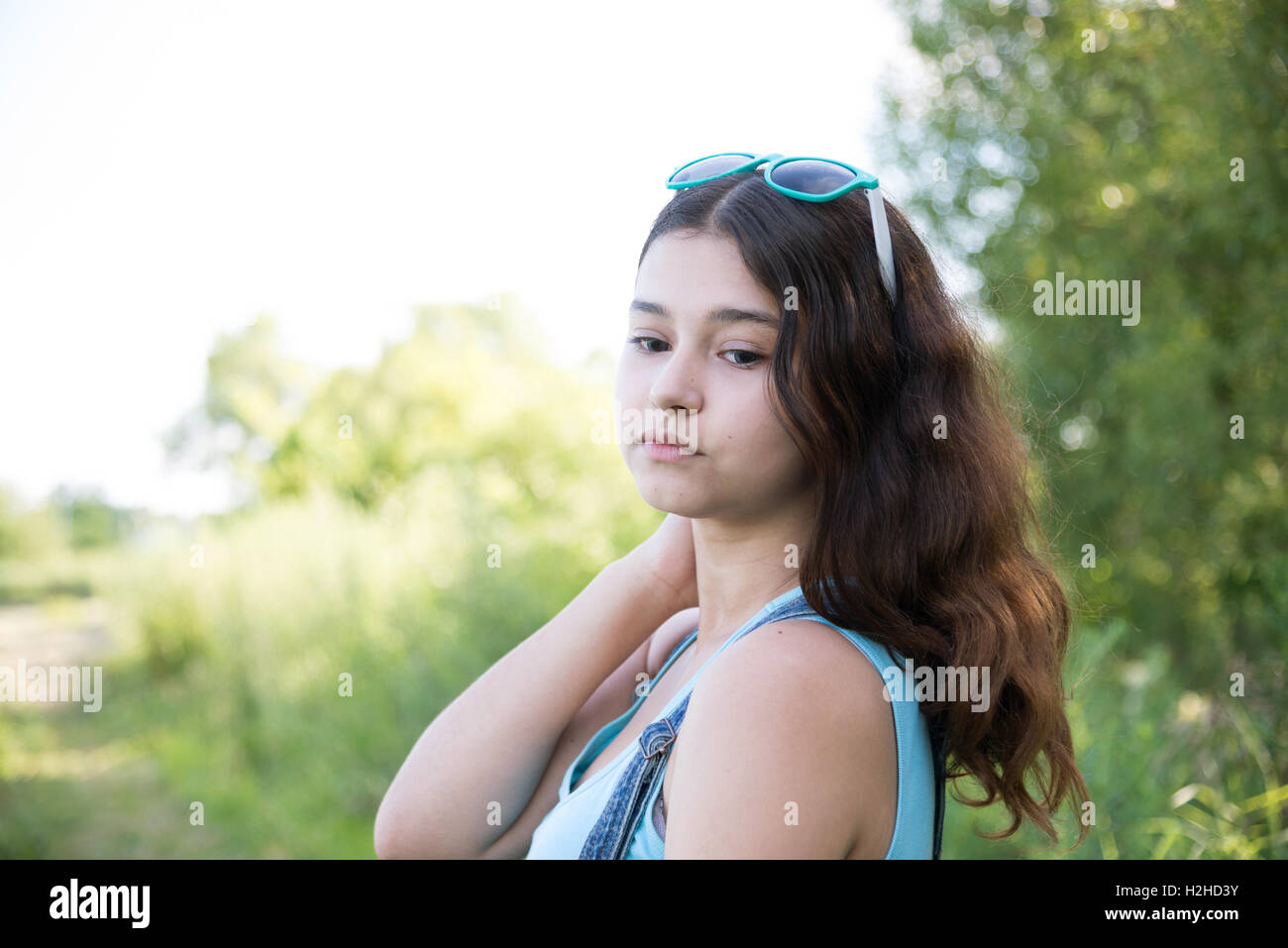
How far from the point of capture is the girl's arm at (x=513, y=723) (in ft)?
5.86

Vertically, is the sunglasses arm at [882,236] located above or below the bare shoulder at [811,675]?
above

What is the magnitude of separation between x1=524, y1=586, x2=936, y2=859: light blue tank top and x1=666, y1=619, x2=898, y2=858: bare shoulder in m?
0.02

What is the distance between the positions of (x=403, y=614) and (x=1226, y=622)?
446 cm

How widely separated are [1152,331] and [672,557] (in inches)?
164

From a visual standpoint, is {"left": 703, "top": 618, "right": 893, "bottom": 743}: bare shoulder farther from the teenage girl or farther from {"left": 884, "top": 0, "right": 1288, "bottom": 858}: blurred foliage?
{"left": 884, "top": 0, "right": 1288, "bottom": 858}: blurred foliage

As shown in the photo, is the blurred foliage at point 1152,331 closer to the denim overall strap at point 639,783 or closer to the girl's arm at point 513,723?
the girl's arm at point 513,723

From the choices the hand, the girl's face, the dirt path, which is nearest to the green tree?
the hand

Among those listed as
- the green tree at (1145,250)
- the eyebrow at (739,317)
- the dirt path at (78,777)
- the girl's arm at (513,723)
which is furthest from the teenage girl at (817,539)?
the dirt path at (78,777)

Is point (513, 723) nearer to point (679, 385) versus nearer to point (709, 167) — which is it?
point (679, 385)

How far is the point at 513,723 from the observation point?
70.6 inches

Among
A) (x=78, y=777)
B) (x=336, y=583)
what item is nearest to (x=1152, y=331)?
(x=336, y=583)

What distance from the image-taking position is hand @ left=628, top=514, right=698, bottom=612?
6.08ft

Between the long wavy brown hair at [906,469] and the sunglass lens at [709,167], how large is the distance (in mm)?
43

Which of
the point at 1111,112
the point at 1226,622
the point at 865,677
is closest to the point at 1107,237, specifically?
the point at 1111,112
